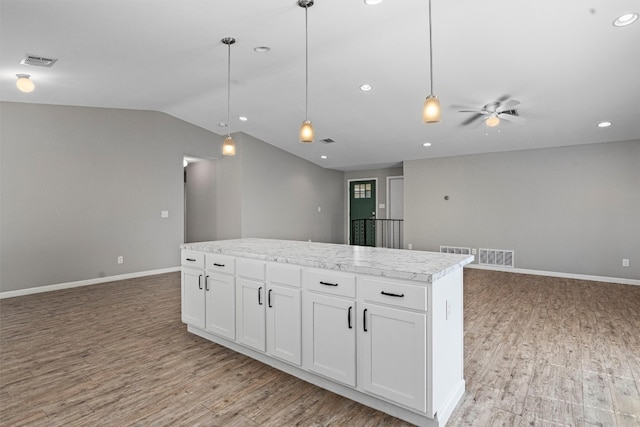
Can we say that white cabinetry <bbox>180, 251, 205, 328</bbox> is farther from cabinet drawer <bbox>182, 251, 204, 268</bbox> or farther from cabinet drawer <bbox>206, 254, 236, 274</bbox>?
cabinet drawer <bbox>206, 254, 236, 274</bbox>

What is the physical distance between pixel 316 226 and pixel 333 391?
7271 mm

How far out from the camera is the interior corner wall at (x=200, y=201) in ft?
26.6

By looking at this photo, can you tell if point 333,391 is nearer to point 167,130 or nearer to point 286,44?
point 286,44

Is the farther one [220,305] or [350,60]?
[350,60]

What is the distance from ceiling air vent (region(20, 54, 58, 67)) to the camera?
11.9ft

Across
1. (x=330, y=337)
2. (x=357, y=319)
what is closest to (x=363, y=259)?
(x=357, y=319)

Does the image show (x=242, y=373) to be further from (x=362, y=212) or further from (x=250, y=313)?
(x=362, y=212)

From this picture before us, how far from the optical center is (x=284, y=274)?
2672 millimetres

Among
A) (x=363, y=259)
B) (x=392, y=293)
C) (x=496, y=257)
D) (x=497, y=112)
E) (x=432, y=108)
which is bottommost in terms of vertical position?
(x=496, y=257)

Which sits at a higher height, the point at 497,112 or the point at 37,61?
the point at 37,61

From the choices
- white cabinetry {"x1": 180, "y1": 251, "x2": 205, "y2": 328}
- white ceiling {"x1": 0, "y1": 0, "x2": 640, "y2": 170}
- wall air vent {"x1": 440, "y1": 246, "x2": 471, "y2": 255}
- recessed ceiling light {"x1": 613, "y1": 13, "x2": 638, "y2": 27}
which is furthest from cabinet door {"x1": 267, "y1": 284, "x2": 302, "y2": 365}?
wall air vent {"x1": 440, "y1": 246, "x2": 471, "y2": 255}

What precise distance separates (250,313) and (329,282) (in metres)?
0.92

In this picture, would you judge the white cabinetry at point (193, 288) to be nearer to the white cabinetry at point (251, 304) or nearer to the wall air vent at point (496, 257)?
the white cabinetry at point (251, 304)

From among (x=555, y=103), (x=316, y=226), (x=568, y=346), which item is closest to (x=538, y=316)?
(x=568, y=346)
